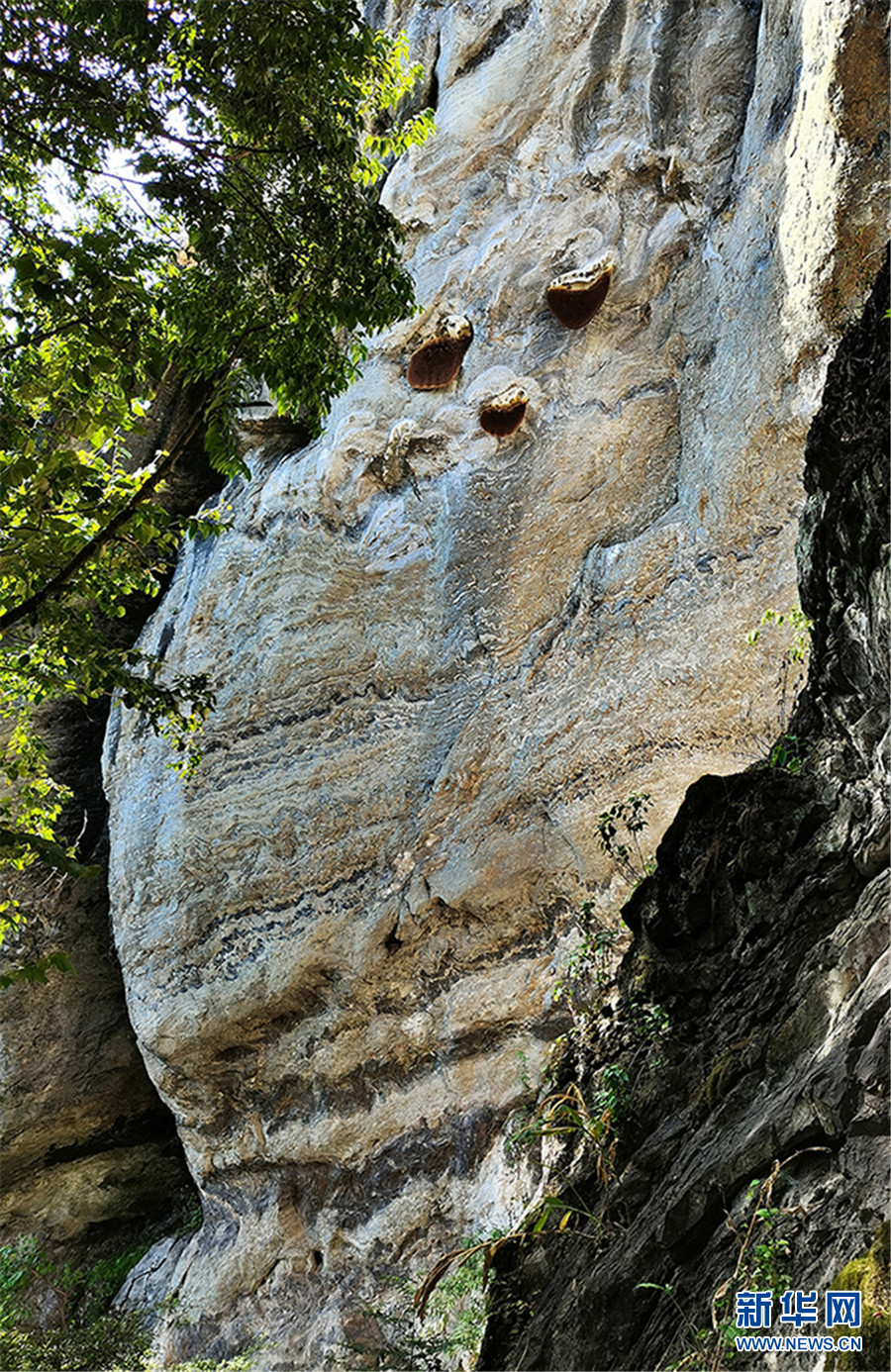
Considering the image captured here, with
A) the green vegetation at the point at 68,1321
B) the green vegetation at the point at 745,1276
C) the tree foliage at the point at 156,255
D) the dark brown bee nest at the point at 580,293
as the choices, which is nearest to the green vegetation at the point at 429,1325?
the green vegetation at the point at 68,1321

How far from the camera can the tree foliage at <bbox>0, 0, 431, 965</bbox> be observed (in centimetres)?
479

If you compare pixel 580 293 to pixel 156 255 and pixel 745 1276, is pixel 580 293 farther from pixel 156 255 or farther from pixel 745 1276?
pixel 745 1276

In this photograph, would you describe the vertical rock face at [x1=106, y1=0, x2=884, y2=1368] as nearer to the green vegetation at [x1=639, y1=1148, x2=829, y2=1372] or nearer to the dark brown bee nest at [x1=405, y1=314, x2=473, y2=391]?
the dark brown bee nest at [x1=405, y1=314, x2=473, y2=391]

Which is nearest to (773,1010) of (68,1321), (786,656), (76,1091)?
(786,656)

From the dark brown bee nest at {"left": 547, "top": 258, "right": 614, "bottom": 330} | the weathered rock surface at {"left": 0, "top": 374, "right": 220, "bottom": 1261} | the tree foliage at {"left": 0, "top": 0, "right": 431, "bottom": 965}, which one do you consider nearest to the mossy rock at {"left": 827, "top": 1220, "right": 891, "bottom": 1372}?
Result: the tree foliage at {"left": 0, "top": 0, "right": 431, "bottom": 965}

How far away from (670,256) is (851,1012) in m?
7.60

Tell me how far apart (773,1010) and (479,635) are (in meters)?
5.24

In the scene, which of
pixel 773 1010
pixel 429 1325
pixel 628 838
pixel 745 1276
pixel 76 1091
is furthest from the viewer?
pixel 76 1091

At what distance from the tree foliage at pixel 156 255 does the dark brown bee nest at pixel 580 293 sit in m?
4.30

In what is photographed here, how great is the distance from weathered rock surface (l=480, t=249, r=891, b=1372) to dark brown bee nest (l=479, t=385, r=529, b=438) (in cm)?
451

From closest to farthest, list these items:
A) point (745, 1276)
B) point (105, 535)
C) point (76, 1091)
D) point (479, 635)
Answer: point (745, 1276), point (105, 535), point (479, 635), point (76, 1091)

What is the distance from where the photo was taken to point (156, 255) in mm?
5055

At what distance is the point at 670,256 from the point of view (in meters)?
9.54

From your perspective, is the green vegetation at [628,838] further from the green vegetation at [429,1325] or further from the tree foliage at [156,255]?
the tree foliage at [156,255]
